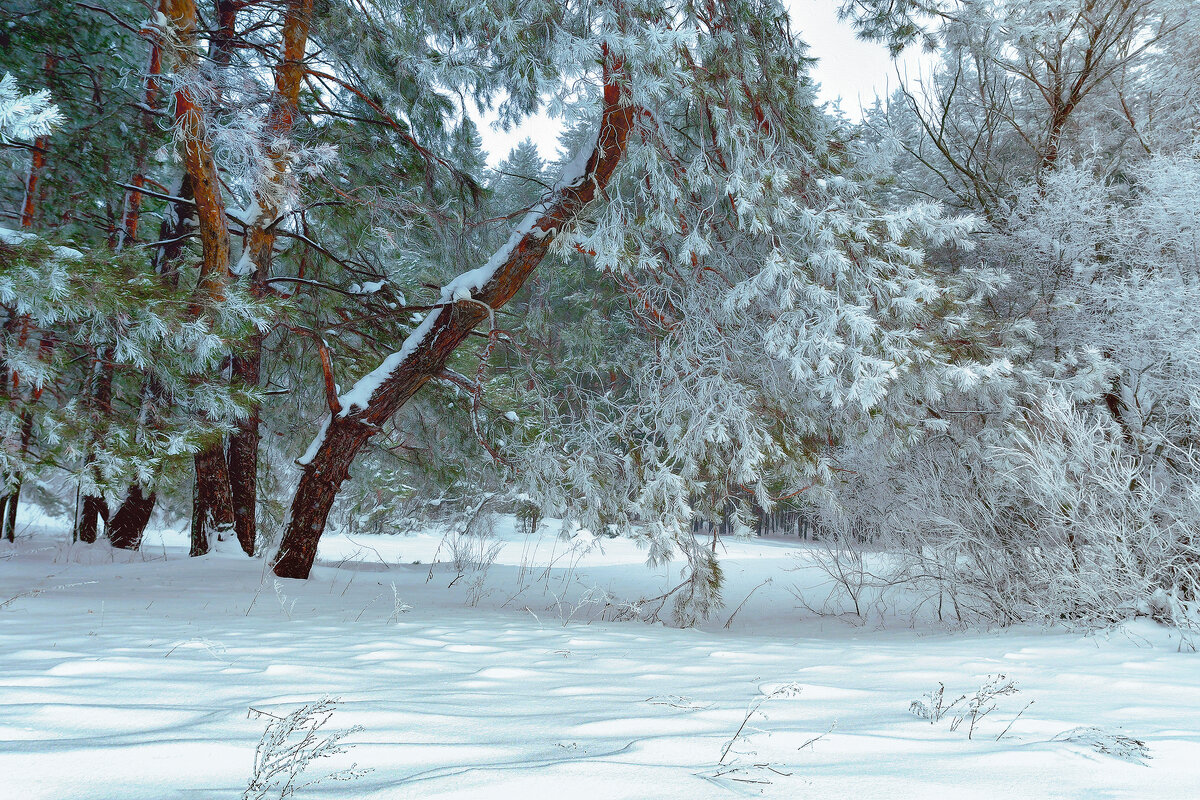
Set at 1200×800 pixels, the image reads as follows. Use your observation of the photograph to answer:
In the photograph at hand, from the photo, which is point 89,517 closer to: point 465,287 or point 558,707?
point 465,287

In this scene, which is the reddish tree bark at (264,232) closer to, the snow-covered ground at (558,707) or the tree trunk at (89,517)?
the snow-covered ground at (558,707)

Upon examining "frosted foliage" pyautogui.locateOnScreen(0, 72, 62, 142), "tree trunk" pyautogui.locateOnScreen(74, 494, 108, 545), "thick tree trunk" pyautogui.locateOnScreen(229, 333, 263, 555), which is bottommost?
"tree trunk" pyautogui.locateOnScreen(74, 494, 108, 545)

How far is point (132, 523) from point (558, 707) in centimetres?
755

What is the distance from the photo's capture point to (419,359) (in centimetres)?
536

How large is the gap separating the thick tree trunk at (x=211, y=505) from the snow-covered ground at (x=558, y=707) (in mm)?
2410

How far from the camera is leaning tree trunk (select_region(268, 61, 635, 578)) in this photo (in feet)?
16.7

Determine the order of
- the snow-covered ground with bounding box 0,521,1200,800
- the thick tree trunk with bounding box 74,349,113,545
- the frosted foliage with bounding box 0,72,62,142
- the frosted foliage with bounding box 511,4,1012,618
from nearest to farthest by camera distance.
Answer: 1. the snow-covered ground with bounding box 0,521,1200,800
2. the frosted foliage with bounding box 0,72,62,142
3. the thick tree trunk with bounding box 74,349,113,545
4. the frosted foliage with bounding box 511,4,1012,618

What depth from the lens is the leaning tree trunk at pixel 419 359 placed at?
5.08 meters

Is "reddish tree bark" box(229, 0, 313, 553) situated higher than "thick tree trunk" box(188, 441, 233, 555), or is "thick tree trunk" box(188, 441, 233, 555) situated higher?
"reddish tree bark" box(229, 0, 313, 553)

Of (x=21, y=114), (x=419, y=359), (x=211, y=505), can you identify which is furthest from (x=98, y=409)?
(x=211, y=505)

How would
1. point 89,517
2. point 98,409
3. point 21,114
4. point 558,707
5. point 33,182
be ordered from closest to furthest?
point 558,707, point 21,114, point 98,409, point 33,182, point 89,517

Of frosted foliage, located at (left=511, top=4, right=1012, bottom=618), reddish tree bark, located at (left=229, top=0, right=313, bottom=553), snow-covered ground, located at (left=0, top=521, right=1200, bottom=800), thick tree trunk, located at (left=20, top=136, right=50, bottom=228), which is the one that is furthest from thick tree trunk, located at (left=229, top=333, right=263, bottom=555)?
frosted foliage, located at (left=511, top=4, right=1012, bottom=618)

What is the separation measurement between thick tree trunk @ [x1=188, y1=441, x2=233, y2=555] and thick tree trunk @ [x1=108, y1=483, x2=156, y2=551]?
1240 millimetres

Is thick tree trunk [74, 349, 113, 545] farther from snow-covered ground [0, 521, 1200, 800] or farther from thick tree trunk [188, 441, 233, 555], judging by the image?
snow-covered ground [0, 521, 1200, 800]
